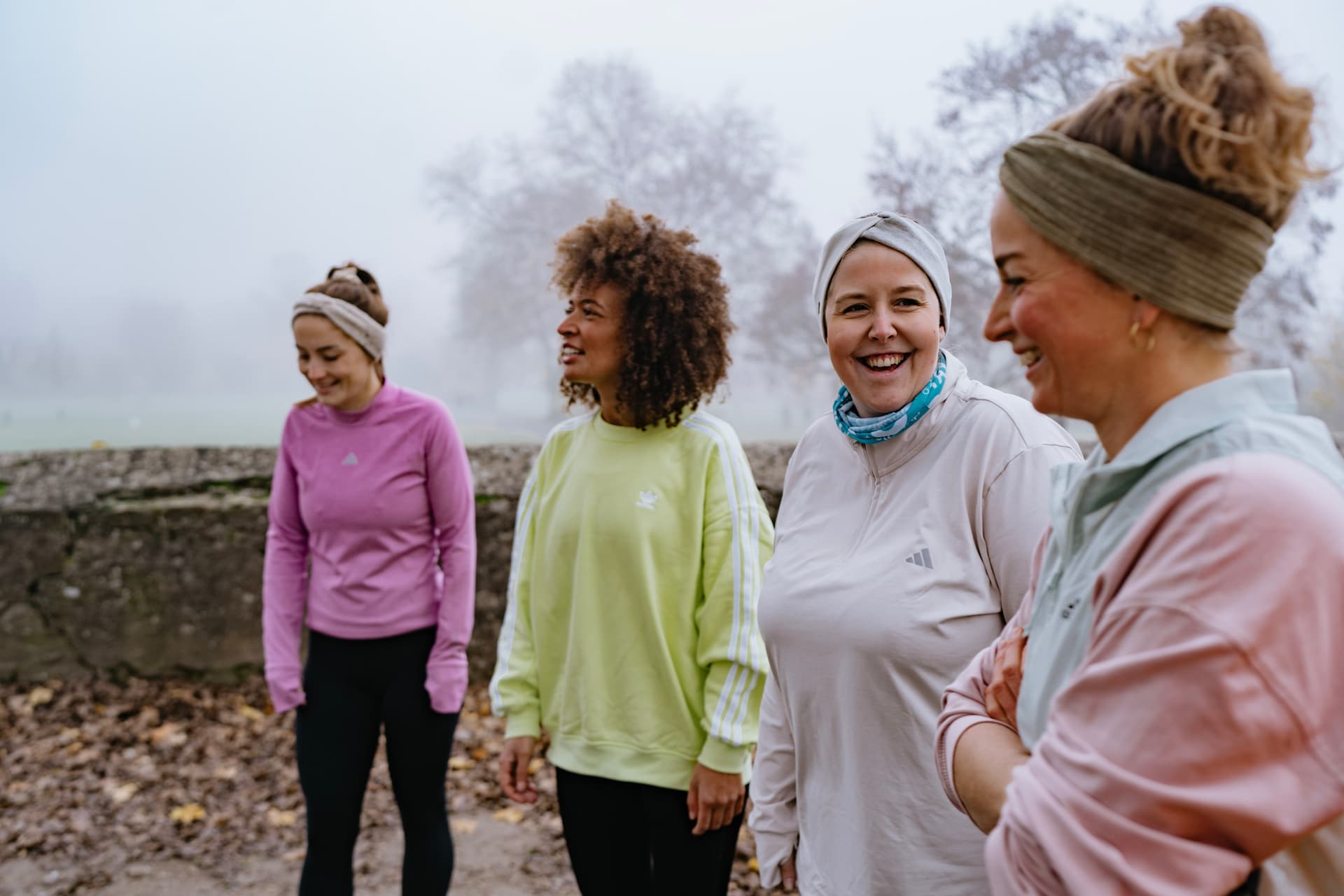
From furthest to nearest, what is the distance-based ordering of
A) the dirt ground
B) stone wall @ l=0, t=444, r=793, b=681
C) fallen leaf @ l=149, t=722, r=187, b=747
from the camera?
stone wall @ l=0, t=444, r=793, b=681 → fallen leaf @ l=149, t=722, r=187, b=747 → the dirt ground

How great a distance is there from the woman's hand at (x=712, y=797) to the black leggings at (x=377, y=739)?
0.94 metres

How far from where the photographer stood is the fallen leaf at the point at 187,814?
411 cm

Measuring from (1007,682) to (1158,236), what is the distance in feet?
1.74

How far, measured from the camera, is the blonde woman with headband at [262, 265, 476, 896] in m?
2.83

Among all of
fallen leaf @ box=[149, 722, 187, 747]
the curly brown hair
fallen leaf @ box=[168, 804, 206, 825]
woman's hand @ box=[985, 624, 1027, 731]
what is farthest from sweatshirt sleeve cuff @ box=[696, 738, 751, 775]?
fallen leaf @ box=[149, 722, 187, 747]

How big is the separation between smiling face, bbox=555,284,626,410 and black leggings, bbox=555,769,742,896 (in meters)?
1.00

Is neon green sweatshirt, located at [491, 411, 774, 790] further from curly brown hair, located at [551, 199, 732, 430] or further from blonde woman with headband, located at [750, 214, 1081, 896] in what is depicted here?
blonde woman with headband, located at [750, 214, 1081, 896]

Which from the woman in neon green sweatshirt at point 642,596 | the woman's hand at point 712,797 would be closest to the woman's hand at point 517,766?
the woman in neon green sweatshirt at point 642,596

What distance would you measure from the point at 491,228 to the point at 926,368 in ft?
21.0

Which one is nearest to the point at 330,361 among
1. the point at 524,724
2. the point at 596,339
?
the point at 596,339

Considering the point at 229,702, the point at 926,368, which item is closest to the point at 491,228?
the point at 229,702

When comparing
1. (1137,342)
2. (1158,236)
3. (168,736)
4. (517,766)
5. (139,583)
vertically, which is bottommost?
(168,736)

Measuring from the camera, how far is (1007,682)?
113 cm

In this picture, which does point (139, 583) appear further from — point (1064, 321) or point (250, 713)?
point (1064, 321)
